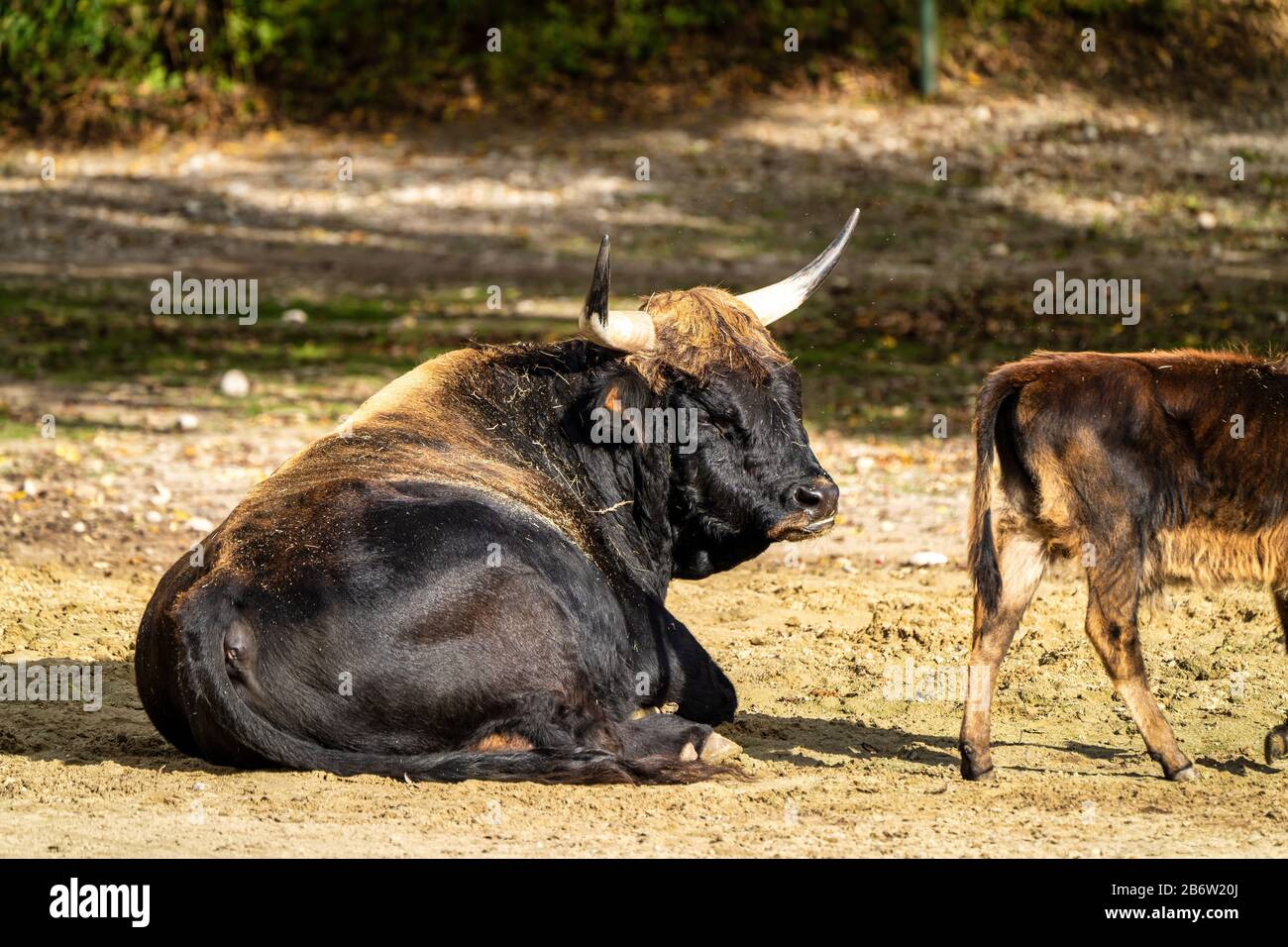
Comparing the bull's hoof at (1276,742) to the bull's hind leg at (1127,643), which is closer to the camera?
the bull's hind leg at (1127,643)

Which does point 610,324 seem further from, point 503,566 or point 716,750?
point 716,750

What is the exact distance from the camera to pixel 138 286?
17.2 metres

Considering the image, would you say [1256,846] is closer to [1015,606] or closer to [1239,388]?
[1015,606]

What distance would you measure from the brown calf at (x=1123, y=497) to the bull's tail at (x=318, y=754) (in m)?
1.38

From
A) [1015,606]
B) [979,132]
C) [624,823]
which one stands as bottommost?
[624,823]

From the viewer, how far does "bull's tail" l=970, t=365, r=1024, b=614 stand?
245 inches

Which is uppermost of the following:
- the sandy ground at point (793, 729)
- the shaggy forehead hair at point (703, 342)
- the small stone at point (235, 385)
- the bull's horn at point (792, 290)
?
the bull's horn at point (792, 290)

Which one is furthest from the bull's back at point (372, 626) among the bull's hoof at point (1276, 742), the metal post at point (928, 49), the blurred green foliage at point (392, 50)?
the blurred green foliage at point (392, 50)

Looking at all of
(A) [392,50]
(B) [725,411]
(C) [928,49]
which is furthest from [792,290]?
(A) [392,50]

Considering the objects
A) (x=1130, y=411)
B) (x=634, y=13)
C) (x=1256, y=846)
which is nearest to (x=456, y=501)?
(x=1130, y=411)

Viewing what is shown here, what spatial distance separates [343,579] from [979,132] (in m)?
15.3

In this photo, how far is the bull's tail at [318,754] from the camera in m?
5.71

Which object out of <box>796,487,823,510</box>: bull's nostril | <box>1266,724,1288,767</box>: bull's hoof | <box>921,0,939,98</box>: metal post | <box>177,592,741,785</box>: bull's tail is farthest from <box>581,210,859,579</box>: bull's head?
<box>921,0,939,98</box>: metal post

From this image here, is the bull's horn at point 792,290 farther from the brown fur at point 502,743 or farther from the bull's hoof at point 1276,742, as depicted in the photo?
the bull's hoof at point 1276,742
